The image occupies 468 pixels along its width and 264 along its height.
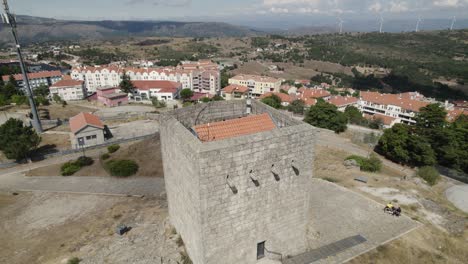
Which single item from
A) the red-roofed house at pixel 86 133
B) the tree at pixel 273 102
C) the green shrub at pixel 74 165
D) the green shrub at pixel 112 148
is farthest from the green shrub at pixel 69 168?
the tree at pixel 273 102

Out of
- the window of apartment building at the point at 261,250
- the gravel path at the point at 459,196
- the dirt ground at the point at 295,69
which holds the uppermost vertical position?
the window of apartment building at the point at 261,250

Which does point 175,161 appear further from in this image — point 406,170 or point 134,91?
point 134,91

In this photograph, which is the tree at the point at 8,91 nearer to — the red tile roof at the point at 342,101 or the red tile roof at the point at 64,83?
the red tile roof at the point at 64,83

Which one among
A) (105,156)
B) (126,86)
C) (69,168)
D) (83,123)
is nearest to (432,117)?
(105,156)

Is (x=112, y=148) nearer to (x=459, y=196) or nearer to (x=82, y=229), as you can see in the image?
(x=82, y=229)

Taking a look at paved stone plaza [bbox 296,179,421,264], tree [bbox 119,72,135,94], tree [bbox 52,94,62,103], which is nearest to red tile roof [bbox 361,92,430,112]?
paved stone plaza [bbox 296,179,421,264]

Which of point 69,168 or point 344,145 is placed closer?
point 69,168

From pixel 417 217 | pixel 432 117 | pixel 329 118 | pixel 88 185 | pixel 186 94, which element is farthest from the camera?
pixel 186 94
